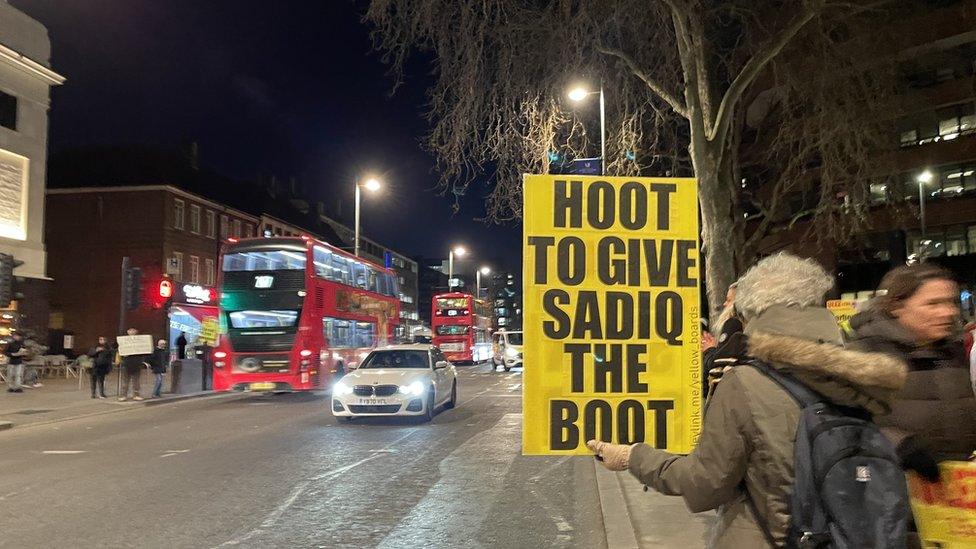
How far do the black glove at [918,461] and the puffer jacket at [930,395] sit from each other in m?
0.04

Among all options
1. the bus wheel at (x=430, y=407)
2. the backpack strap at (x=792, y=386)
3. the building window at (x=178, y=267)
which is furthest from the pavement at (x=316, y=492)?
the building window at (x=178, y=267)

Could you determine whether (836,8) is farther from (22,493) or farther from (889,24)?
(22,493)

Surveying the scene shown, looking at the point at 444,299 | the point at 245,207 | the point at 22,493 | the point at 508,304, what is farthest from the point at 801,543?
the point at 508,304

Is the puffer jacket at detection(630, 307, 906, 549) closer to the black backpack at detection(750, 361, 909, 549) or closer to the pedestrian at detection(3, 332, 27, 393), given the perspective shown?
the black backpack at detection(750, 361, 909, 549)

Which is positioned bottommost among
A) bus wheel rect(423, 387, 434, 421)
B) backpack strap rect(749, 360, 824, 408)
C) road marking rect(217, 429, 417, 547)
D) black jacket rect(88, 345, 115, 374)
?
road marking rect(217, 429, 417, 547)

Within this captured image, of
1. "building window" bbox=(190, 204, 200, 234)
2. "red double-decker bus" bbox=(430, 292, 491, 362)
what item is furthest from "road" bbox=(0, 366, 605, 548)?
"building window" bbox=(190, 204, 200, 234)

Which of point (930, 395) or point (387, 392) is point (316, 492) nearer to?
point (387, 392)

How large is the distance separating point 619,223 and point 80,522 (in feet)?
18.5

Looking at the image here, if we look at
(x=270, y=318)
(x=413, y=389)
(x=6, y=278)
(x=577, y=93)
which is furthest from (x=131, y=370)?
(x=577, y=93)

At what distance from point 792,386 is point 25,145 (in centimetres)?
3042

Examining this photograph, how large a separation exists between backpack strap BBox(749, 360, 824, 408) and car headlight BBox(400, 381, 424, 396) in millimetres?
11886

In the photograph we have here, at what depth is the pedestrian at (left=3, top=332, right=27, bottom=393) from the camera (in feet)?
67.6

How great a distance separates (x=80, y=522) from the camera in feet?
22.3

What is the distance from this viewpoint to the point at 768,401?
2.16 m
